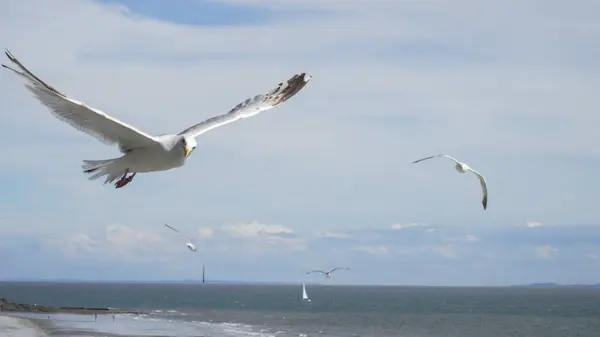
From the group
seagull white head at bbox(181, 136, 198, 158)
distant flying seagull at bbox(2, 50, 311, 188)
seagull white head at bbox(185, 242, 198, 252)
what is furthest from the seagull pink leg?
seagull white head at bbox(185, 242, 198, 252)

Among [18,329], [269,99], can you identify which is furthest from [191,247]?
[18,329]

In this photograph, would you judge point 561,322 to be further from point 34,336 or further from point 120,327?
point 34,336

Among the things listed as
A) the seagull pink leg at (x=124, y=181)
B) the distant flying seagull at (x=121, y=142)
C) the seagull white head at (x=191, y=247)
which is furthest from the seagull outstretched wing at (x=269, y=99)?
the seagull white head at (x=191, y=247)

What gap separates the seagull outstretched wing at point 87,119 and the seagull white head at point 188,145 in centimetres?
47

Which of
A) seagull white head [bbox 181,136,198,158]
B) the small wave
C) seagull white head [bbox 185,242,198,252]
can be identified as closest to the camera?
seagull white head [bbox 181,136,198,158]

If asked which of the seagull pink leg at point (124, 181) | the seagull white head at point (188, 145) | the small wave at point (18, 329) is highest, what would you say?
the seagull white head at point (188, 145)

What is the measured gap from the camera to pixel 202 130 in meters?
14.0

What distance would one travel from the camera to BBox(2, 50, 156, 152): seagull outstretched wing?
431 inches

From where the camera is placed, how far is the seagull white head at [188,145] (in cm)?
1195

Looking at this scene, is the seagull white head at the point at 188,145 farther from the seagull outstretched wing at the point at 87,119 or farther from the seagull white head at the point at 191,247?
the seagull white head at the point at 191,247

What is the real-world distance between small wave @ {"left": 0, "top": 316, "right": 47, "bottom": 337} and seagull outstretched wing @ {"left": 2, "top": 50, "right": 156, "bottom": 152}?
34.2 m

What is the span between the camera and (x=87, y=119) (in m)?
11.9

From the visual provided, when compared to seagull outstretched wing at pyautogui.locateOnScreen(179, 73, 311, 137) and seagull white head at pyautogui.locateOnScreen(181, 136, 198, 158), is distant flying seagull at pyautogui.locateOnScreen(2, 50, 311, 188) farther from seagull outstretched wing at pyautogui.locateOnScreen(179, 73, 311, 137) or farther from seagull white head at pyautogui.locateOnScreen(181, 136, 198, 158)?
seagull outstretched wing at pyautogui.locateOnScreen(179, 73, 311, 137)

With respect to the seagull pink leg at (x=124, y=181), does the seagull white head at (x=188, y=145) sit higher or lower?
higher
